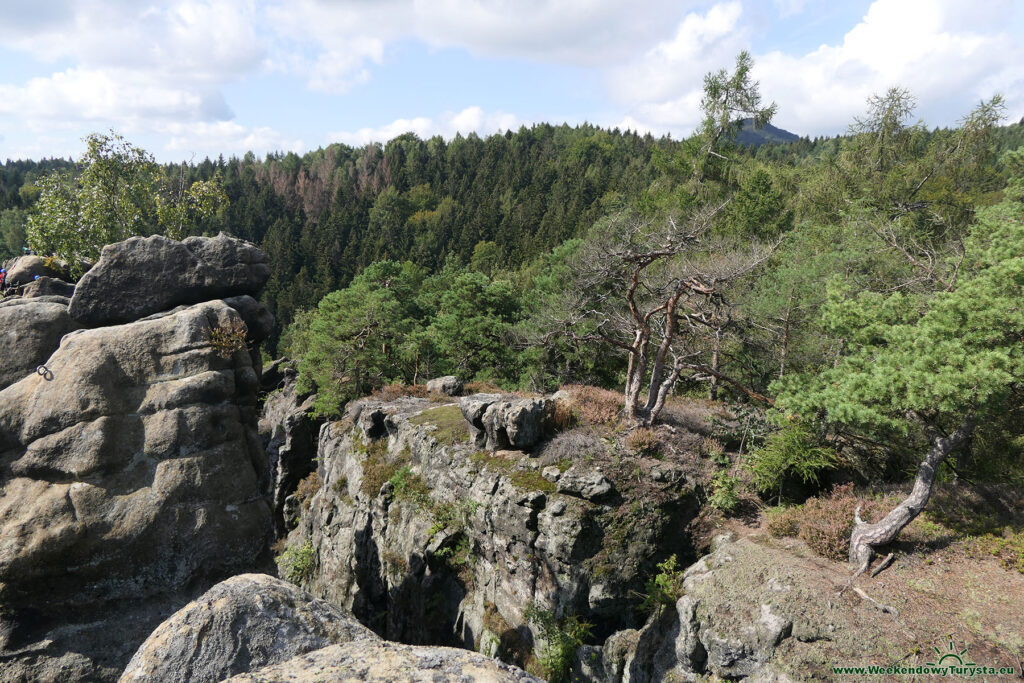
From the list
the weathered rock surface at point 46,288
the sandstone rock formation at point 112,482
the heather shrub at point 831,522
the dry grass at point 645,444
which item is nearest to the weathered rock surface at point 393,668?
the heather shrub at point 831,522

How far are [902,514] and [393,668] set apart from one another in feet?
36.6

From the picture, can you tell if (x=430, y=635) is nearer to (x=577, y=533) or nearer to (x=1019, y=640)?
(x=577, y=533)

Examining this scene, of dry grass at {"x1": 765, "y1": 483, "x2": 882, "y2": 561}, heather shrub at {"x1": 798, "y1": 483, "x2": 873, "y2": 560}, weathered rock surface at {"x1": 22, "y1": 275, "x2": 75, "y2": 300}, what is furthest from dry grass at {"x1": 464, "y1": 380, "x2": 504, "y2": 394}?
weathered rock surface at {"x1": 22, "y1": 275, "x2": 75, "y2": 300}

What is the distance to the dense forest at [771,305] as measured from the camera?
10594 millimetres

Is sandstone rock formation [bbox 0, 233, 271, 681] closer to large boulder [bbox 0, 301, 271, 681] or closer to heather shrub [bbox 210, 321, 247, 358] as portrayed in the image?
large boulder [bbox 0, 301, 271, 681]

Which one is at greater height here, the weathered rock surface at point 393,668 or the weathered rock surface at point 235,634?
the weathered rock surface at point 393,668

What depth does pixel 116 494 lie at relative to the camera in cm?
1855

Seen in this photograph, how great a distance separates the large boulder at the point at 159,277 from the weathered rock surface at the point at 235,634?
22732 mm

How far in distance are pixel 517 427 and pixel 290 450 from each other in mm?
18781

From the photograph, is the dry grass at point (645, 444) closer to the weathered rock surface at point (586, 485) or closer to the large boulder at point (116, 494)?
the weathered rock surface at point (586, 485)

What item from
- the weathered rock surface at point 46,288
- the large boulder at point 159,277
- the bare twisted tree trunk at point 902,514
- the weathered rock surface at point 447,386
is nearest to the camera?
the bare twisted tree trunk at point 902,514

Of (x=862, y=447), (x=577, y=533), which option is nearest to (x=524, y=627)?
(x=577, y=533)

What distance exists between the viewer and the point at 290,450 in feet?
92.4

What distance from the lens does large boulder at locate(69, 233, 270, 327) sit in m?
23.2
